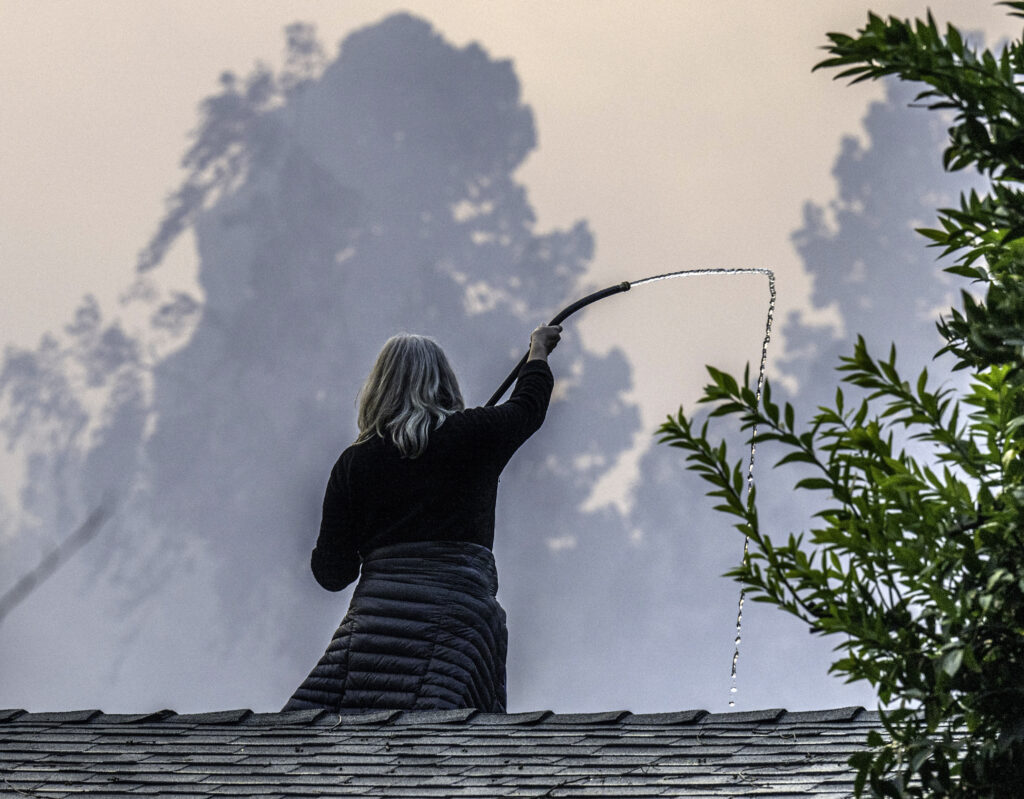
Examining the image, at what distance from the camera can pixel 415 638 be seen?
514 cm

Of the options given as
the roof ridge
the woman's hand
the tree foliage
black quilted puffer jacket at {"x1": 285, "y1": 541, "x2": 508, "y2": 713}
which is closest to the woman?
black quilted puffer jacket at {"x1": 285, "y1": 541, "x2": 508, "y2": 713}

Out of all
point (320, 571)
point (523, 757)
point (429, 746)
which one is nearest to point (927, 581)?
point (523, 757)

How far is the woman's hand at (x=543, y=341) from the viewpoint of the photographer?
230 inches

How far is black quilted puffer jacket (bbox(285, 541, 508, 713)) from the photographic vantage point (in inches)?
201

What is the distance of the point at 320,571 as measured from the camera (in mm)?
5516

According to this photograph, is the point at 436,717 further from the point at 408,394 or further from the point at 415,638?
the point at 408,394

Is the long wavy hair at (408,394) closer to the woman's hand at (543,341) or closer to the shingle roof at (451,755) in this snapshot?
the woman's hand at (543,341)

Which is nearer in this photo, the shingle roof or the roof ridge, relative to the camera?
the shingle roof

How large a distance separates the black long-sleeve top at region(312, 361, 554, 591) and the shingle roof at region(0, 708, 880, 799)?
0.73 m

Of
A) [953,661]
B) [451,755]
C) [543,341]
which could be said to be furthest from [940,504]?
[543,341]

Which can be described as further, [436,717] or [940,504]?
[436,717]

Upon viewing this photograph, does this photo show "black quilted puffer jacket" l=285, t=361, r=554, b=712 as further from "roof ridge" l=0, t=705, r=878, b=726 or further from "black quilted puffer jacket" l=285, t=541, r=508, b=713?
"roof ridge" l=0, t=705, r=878, b=726

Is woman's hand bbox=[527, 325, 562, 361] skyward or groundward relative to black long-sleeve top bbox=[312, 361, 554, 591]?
skyward

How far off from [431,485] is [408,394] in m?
0.38
